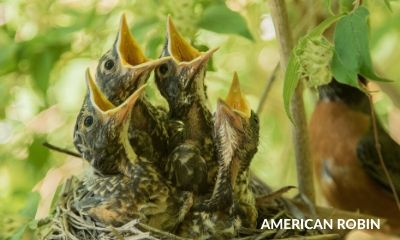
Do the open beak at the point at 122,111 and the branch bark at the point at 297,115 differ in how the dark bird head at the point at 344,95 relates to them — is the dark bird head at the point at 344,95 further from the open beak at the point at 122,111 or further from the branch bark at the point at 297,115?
the open beak at the point at 122,111

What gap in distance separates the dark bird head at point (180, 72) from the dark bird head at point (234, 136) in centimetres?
11

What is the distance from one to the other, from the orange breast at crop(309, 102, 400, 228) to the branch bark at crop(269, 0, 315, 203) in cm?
42

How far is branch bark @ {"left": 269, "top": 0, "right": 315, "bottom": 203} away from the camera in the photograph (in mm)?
1203

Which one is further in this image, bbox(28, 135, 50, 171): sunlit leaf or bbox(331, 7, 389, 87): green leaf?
bbox(28, 135, 50, 171): sunlit leaf

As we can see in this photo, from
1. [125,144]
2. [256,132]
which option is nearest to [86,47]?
[125,144]

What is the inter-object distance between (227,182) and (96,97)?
264 millimetres

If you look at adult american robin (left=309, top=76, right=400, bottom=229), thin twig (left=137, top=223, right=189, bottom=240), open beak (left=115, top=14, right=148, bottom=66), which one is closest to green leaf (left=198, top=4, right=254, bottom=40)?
open beak (left=115, top=14, right=148, bottom=66)

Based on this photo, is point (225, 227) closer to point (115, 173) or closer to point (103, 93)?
point (115, 173)

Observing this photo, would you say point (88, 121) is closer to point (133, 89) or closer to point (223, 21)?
point (133, 89)

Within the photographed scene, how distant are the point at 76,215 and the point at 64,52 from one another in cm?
38

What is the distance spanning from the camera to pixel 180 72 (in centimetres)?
127

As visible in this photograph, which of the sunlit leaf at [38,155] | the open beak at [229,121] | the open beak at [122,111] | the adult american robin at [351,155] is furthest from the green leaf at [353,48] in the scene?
the adult american robin at [351,155]

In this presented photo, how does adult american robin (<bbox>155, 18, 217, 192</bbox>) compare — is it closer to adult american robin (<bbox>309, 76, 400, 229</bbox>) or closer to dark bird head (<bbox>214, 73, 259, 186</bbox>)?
dark bird head (<bbox>214, 73, 259, 186</bbox>)

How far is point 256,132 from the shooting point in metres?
1.20
